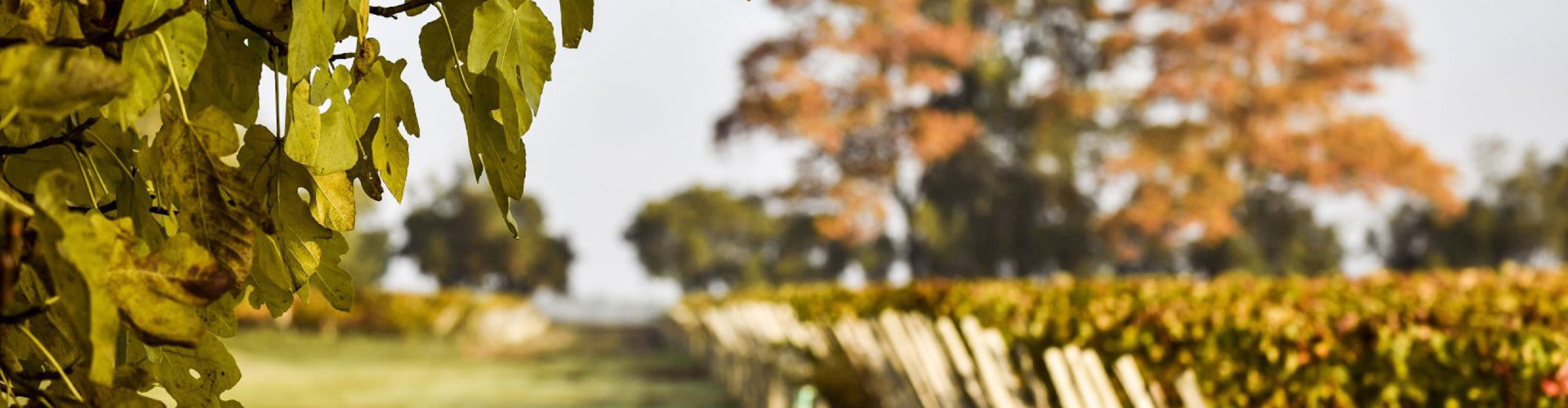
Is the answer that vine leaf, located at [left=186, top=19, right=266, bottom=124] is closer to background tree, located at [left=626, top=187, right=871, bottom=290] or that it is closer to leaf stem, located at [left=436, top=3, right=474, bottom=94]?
leaf stem, located at [left=436, top=3, right=474, bottom=94]

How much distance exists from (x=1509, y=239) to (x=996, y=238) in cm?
1013

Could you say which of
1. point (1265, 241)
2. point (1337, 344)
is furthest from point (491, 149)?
point (1265, 241)

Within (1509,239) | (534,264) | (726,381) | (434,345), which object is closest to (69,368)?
(726,381)

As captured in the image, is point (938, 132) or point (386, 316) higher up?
point (938, 132)

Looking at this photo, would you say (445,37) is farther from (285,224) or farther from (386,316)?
(386,316)

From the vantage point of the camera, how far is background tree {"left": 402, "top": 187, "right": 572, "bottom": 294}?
4266 cm

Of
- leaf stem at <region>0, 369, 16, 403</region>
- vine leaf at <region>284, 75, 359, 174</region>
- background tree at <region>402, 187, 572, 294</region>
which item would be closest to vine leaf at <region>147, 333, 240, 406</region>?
leaf stem at <region>0, 369, 16, 403</region>

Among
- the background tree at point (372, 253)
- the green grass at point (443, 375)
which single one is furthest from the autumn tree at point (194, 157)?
the background tree at point (372, 253)

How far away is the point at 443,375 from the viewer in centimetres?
1748

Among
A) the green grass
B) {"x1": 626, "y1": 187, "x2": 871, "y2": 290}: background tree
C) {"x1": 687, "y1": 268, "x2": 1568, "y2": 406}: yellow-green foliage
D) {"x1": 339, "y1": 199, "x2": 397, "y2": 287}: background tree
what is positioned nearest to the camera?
{"x1": 687, "y1": 268, "x2": 1568, "y2": 406}: yellow-green foliage

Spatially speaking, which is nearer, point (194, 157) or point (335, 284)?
point (194, 157)

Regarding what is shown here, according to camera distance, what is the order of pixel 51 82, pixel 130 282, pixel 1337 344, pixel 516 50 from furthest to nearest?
pixel 1337 344
pixel 516 50
pixel 130 282
pixel 51 82

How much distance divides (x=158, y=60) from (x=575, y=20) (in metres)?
0.31

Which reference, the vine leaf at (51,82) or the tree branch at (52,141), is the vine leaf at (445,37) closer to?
the tree branch at (52,141)
